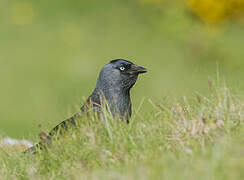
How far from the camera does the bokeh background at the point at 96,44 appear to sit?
12484mm

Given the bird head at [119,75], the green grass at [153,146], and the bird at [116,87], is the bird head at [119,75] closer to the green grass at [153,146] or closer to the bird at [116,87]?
the bird at [116,87]

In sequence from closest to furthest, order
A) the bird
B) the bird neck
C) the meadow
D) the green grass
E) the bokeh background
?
1. the green grass
2. the bird neck
3. the bird
4. the meadow
5. the bokeh background

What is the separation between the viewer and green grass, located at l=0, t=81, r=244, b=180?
3.62m

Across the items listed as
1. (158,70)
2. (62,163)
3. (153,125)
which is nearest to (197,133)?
(153,125)

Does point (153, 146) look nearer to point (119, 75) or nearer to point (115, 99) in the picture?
point (115, 99)

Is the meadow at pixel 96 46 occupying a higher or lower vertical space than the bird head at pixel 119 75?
higher

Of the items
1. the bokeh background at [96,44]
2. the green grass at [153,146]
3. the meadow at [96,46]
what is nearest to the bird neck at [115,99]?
the green grass at [153,146]

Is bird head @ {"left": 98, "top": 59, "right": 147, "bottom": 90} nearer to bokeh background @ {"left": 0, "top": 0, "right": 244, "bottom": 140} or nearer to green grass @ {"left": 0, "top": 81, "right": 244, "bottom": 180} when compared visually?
green grass @ {"left": 0, "top": 81, "right": 244, "bottom": 180}

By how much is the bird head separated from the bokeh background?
528 centimetres

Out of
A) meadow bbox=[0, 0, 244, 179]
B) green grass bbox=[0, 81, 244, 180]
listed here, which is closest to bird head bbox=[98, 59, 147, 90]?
meadow bbox=[0, 0, 244, 179]

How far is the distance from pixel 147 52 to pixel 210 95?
27.5ft

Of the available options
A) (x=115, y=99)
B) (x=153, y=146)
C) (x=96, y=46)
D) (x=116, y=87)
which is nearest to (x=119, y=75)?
(x=116, y=87)

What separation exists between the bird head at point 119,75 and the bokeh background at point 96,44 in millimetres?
5275

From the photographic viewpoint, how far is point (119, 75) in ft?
21.1
